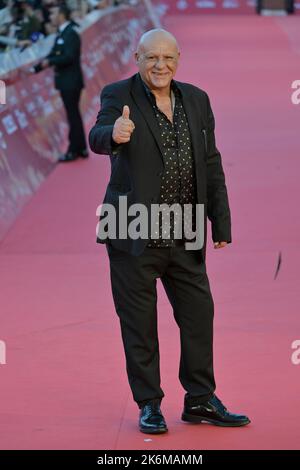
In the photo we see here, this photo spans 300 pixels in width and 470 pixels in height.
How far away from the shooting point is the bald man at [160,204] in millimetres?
6039

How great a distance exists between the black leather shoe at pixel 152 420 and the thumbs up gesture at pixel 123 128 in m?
1.35

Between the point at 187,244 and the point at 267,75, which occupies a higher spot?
the point at 187,244

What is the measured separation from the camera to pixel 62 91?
16375mm

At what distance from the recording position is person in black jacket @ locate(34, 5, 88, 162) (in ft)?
52.7

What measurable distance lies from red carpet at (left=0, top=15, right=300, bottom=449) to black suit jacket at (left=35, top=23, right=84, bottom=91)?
3.43ft

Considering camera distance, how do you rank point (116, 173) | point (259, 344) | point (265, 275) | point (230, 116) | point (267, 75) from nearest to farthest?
point (116, 173)
point (259, 344)
point (265, 275)
point (230, 116)
point (267, 75)

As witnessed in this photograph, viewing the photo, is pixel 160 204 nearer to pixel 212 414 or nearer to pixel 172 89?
pixel 172 89

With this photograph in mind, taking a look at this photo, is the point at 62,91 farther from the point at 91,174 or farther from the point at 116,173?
the point at 116,173

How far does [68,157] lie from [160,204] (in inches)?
409

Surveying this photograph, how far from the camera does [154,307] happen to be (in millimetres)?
6270

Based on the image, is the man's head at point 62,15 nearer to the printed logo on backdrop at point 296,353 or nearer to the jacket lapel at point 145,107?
the printed logo on backdrop at point 296,353
